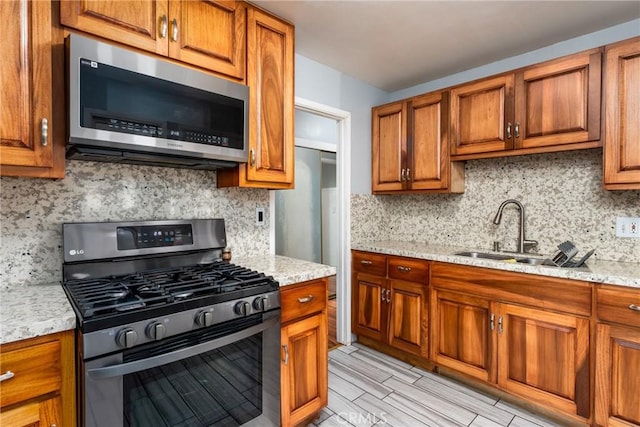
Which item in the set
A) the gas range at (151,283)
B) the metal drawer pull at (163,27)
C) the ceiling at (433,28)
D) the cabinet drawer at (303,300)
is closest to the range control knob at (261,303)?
the gas range at (151,283)

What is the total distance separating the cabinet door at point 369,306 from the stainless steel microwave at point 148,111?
1606 mm

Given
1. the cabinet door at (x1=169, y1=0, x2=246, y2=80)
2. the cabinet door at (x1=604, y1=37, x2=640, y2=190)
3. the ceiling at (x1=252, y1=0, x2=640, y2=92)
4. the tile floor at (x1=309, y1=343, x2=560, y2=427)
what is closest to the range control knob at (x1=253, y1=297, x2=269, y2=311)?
the tile floor at (x1=309, y1=343, x2=560, y2=427)

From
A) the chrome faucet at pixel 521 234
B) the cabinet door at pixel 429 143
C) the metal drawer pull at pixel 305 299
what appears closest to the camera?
the metal drawer pull at pixel 305 299

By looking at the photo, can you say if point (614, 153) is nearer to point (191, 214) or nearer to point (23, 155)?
point (191, 214)

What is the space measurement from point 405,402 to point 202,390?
138 centimetres

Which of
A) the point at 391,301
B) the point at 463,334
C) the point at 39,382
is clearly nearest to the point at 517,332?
the point at 463,334

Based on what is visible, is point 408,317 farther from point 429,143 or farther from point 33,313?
point 33,313

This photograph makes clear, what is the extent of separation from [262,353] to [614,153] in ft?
7.14

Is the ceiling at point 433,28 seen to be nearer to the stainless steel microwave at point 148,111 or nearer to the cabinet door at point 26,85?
the stainless steel microwave at point 148,111

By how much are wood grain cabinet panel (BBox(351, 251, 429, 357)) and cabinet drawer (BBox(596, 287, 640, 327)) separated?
3.21ft

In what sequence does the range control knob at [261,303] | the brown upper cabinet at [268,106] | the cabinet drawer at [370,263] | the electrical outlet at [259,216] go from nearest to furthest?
the range control knob at [261,303] < the brown upper cabinet at [268,106] < the electrical outlet at [259,216] < the cabinet drawer at [370,263]

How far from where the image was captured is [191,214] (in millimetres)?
1915

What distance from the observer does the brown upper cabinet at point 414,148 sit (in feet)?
8.48

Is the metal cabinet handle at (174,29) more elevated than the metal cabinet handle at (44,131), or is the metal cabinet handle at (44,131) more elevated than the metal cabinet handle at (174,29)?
the metal cabinet handle at (174,29)
